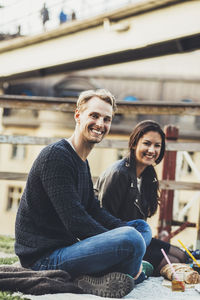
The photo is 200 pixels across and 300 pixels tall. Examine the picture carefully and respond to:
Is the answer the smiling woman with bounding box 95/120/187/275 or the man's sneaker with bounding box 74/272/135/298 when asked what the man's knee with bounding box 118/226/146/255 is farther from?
the smiling woman with bounding box 95/120/187/275

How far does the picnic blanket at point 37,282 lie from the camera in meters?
2.30

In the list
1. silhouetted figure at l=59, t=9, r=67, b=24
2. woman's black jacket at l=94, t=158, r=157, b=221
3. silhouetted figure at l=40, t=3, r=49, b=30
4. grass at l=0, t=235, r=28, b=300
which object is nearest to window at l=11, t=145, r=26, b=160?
silhouetted figure at l=59, t=9, r=67, b=24

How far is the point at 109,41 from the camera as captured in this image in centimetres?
870

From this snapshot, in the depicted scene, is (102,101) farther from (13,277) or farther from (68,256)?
(13,277)

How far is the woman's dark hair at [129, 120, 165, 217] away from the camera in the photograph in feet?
11.2

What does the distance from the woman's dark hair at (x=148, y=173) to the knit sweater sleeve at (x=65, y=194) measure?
100 cm

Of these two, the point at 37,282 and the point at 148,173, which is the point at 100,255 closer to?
the point at 37,282

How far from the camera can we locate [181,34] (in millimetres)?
7637

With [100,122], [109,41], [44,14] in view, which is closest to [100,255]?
[100,122]

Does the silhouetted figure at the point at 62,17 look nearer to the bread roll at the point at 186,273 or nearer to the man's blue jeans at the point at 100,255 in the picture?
the bread roll at the point at 186,273

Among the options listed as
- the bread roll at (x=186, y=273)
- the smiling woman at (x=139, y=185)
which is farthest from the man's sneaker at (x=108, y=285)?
the smiling woman at (x=139, y=185)

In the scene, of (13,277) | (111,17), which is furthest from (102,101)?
(111,17)

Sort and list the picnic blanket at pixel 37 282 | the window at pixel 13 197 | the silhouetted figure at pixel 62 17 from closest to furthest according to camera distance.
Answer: the picnic blanket at pixel 37 282
the silhouetted figure at pixel 62 17
the window at pixel 13 197

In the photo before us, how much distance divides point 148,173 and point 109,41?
563cm
